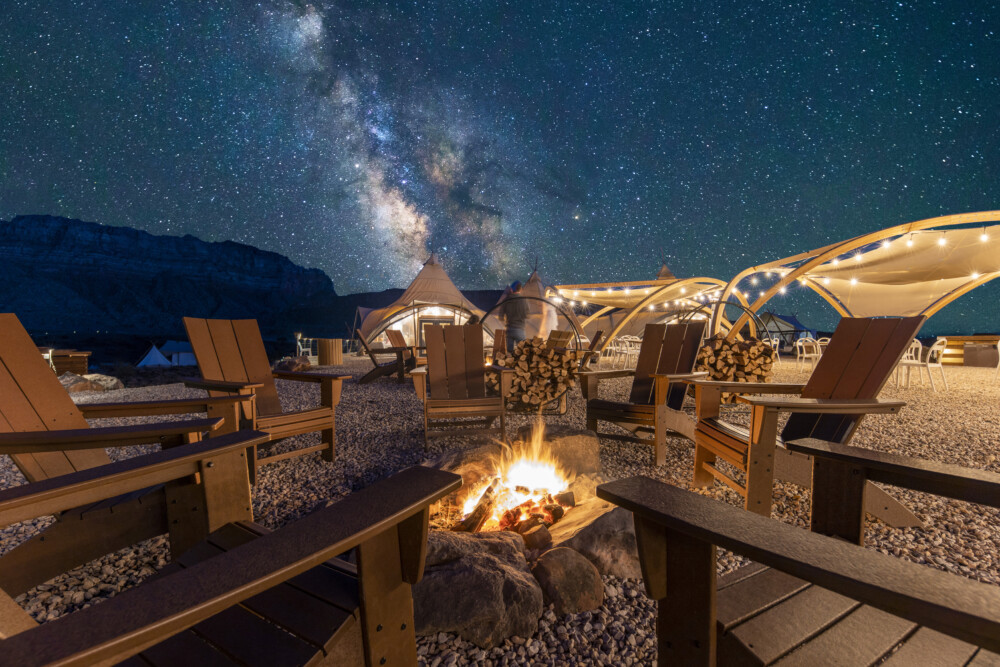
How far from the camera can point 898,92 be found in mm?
12461

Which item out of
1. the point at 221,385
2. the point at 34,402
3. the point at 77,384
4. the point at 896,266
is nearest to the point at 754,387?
the point at 221,385

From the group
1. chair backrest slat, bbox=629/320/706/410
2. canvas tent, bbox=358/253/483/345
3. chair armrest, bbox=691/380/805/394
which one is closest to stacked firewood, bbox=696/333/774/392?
chair backrest slat, bbox=629/320/706/410

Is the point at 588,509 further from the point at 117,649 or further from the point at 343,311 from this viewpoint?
the point at 343,311

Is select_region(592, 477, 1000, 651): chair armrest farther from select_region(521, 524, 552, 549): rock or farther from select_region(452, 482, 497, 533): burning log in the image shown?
select_region(452, 482, 497, 533): burning log

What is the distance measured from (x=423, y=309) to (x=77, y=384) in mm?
10122

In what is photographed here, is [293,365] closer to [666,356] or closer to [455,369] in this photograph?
[455,369]

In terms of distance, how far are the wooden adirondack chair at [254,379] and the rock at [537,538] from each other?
178 centimetres

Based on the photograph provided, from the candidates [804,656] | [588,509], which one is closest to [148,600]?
[804,656]

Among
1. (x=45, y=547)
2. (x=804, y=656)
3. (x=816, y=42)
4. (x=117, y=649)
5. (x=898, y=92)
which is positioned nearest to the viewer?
(x=117, y=649)

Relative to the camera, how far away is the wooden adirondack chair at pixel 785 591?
1.83 feet

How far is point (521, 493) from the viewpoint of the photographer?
247 cm

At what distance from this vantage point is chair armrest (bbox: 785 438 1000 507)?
96cm

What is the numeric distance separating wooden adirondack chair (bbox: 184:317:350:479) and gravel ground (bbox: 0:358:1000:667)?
335 mm

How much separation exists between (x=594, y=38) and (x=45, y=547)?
45.5 feet
